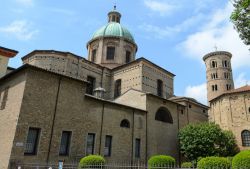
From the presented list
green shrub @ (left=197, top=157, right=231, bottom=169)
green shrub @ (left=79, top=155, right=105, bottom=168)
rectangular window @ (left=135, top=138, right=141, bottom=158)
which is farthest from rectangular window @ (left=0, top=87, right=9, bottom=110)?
green shrub @ (left=197, top=157, right=231, bottom=169)

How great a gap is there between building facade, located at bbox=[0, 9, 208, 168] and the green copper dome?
252 inches

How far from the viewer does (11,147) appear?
36.5 ft

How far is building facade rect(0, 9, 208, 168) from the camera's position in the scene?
39.6ft

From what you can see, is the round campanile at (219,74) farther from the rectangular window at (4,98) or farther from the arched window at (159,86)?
the rectangular window at (4,98)

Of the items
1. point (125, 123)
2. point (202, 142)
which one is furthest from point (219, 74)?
point (125, 123)

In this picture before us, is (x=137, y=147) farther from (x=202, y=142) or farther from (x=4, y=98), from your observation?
(x=4, y=98)

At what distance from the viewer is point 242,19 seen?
9344 millimetres

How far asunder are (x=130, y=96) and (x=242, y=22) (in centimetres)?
1294

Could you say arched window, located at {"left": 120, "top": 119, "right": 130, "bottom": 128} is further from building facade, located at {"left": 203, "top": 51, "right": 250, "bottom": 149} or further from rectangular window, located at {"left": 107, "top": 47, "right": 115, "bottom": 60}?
rectangular window, located at {"left": 107, "top": 47, "right": 115, "bottom": 60}

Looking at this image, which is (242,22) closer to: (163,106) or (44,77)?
(44,77)

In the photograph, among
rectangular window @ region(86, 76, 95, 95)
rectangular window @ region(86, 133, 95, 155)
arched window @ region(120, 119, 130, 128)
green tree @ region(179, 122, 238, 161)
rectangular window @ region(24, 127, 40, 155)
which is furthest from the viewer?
rectangular window @ region(86, 76, 95, 95)

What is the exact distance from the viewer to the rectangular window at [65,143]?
1323 cm

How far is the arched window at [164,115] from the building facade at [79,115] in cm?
9

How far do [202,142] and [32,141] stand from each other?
44.7 feet
